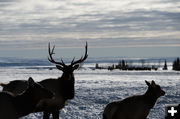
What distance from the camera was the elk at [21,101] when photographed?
8.75 meters

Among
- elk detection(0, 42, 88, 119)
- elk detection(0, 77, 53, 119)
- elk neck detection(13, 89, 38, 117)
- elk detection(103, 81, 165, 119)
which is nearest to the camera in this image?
elk detection(0, 77, 53, 119)

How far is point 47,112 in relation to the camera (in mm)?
11797

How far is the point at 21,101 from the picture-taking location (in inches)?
352

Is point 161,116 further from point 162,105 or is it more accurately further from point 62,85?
point 62,85

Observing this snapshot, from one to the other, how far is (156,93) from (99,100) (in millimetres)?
8645

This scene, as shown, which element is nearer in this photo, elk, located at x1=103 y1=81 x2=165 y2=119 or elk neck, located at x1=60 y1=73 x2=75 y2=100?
elk, located at x1=103 y1=81 x2=165 y2=119

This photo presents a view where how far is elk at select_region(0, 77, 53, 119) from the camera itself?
8.75 m

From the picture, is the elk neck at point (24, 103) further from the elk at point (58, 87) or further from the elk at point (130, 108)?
the elk at point (58, 87)

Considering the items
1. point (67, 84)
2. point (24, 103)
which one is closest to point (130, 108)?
point (24, 103)

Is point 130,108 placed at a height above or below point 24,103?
below

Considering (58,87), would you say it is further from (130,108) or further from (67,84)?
(130,108)

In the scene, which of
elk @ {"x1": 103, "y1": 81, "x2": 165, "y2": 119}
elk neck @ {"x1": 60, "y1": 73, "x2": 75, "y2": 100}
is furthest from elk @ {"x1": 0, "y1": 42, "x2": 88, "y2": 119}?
elk @ {"x1": 103, "y1": 81, "x2": 165, "y2": 119}

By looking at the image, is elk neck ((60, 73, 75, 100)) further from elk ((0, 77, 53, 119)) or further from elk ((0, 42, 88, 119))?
elk ((0, 77, 53, 119))

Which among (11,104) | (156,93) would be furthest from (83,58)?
(11,104)
